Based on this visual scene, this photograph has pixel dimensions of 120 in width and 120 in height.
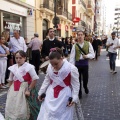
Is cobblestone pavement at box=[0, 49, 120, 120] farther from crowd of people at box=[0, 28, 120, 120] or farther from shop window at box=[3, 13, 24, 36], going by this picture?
shop window at box=[3, 13, 24, 36]

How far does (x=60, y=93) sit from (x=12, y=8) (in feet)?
42.9

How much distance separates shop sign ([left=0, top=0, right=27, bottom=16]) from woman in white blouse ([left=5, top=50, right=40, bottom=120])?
34.7 ft

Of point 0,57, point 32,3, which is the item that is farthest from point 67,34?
point 0,57

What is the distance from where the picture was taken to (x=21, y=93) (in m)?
4.32

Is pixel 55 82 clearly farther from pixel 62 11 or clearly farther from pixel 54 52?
pixel 62 11

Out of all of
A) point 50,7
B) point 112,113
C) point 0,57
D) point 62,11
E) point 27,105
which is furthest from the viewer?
point 62,11

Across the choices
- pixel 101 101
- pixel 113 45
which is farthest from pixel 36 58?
pixel 101 101

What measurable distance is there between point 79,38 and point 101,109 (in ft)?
5.94

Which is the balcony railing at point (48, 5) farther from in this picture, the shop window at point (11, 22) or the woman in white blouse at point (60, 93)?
the woman in white blouse at point (60, 93)

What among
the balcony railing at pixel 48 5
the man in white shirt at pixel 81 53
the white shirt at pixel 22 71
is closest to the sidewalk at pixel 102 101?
the man in white shirt at pixel 81 53

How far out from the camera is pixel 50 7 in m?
24.1

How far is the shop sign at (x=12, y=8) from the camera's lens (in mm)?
14566

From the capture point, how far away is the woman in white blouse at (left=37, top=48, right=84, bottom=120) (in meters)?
3.45

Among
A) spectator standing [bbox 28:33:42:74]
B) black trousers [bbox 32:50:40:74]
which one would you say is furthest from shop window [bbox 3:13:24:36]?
black trousers [bbox 32:50:40:74]
